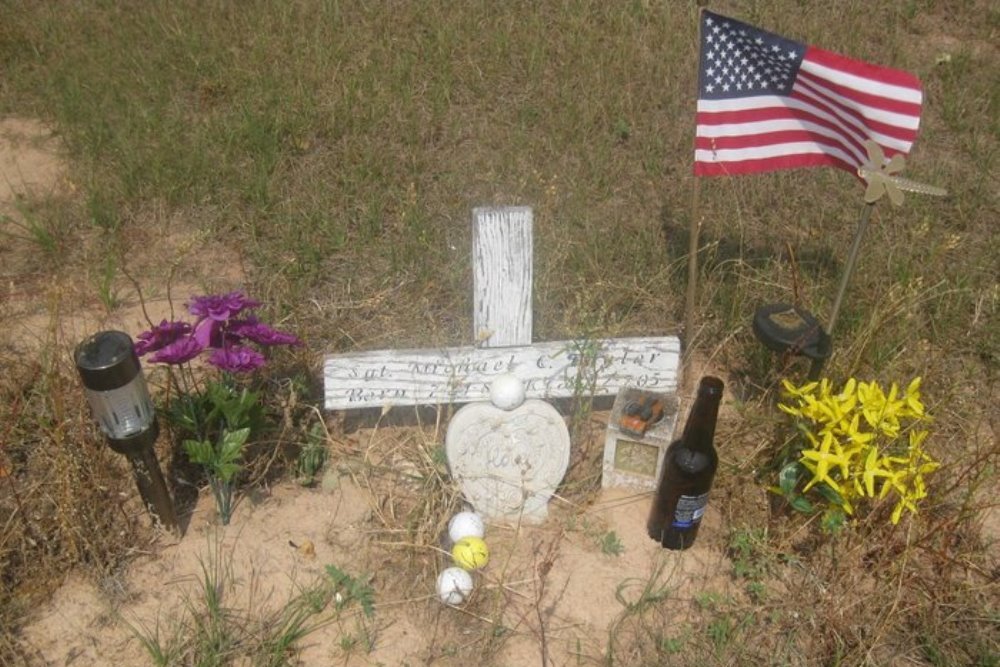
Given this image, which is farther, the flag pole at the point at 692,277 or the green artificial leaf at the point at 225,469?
the flag pole at the point at 692,277

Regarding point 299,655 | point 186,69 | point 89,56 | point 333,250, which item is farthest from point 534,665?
point 89,56

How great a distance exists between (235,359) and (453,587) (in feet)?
3.01

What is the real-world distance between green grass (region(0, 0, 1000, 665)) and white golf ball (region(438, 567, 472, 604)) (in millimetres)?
161

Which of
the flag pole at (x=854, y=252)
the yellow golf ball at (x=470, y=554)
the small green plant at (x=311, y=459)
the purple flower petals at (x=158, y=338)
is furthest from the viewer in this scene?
the small green plant at (x=311, y=459)

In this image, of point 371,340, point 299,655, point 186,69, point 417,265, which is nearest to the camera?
point 299,655

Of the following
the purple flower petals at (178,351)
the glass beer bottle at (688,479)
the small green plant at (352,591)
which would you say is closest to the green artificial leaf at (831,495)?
the glass beer bottle at (688,479)

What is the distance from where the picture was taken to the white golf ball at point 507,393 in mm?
2709

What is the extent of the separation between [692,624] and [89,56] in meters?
4.62

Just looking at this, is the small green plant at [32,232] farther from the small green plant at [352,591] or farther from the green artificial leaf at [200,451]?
the small green plant at [352,591]

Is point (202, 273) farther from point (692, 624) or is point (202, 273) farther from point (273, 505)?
point (692, 624)

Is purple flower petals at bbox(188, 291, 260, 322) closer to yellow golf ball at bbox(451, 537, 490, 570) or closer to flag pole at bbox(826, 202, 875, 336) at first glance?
yellow golf ball at bbox(451, 537, 490, 570)

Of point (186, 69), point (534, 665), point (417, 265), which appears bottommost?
point (534, 665)

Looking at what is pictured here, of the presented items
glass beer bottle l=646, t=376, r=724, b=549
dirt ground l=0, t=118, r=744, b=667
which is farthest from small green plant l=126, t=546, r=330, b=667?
glass beer bottle l=646, t=376, r=724, b=549

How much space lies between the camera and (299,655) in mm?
2455
